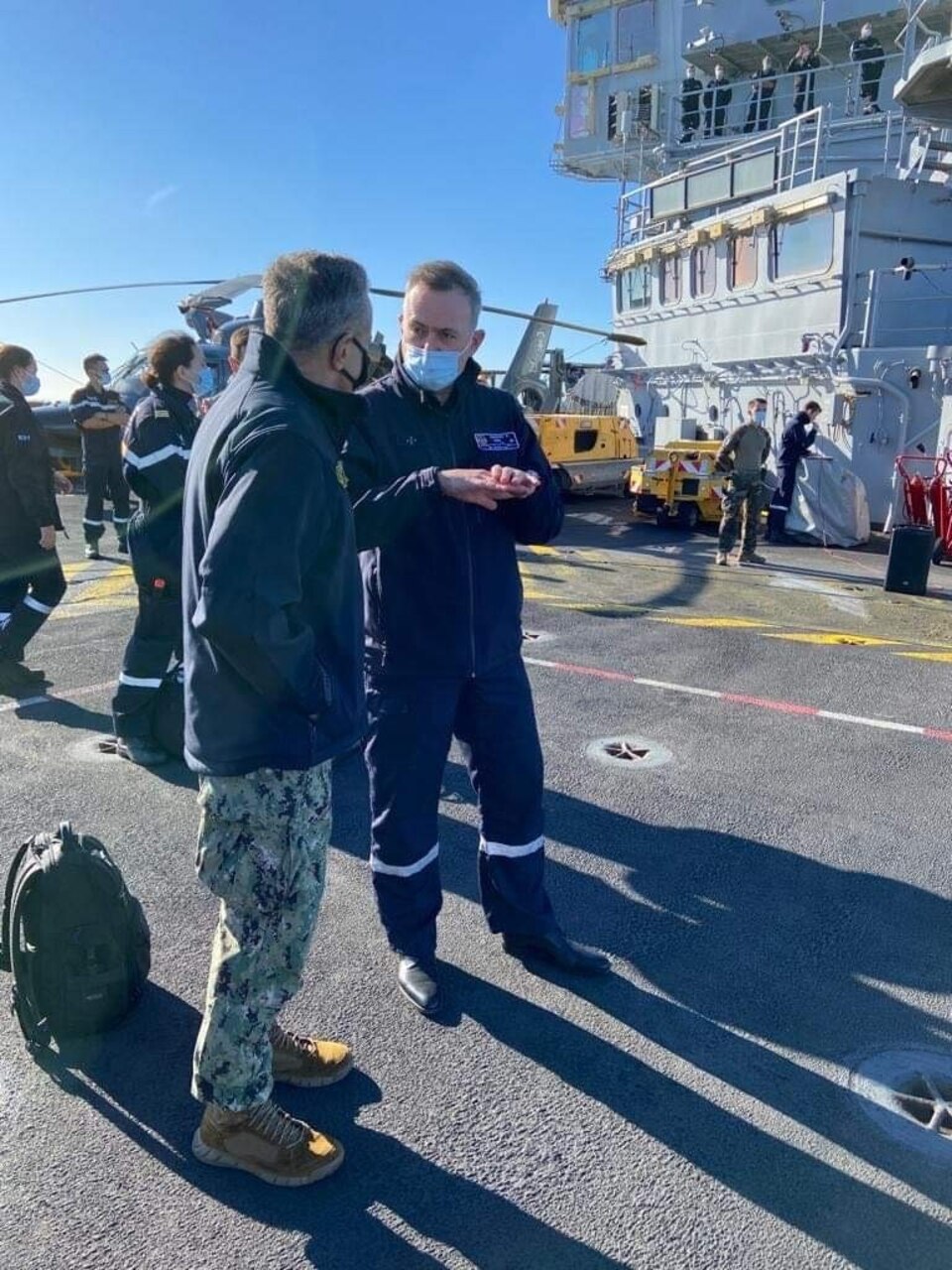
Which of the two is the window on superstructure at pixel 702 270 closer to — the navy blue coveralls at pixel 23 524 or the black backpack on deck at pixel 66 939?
the navy blue coveralls at pixel 23 524

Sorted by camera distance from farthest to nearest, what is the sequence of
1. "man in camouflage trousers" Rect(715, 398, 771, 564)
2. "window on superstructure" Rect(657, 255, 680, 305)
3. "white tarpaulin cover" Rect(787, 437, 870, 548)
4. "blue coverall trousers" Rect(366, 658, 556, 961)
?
"window on superstructure" Rect(657, 255, 680, 305), "white tarpaulin cover" Rect(787, 437, 870, 548), "man in camouflage trousers" Rect(715, 398, 771, 564), "blue coverall trousers" Rect(366, 658, 556, 961)

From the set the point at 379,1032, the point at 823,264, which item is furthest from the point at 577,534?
the point at 379,1032

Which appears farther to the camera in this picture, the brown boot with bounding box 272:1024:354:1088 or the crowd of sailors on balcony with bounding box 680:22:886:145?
the crowd of sailors on balcony with bounding box 680:22:886:145

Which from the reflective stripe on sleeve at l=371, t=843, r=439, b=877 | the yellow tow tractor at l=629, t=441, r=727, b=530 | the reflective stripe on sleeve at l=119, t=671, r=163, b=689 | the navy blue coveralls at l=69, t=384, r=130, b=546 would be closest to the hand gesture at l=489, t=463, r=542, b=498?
the reflective stripe on sleeve at l=371, t=843, r=439, b=877

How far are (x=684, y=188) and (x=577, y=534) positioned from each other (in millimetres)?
11941

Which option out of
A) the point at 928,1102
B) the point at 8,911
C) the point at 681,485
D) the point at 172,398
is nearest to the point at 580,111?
the point at 681,485

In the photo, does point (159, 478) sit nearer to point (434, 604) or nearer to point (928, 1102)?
→ point (434, 604)

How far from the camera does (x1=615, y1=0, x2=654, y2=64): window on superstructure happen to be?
28.0 metres

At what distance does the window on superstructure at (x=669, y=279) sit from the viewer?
21672 millimetres

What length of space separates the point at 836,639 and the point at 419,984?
19.6 ft

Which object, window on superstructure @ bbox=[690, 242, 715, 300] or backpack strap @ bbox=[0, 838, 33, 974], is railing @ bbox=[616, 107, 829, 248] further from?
backpack strap @ bbox=[0, 838, 33, 974]

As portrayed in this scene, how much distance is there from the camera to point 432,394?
112 inches

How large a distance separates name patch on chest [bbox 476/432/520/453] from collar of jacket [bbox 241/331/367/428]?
0.82 meters

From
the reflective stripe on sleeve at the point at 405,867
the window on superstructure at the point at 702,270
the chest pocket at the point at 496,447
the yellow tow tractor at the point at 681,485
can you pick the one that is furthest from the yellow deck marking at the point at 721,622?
the window on superstructure at the point at 702,270
